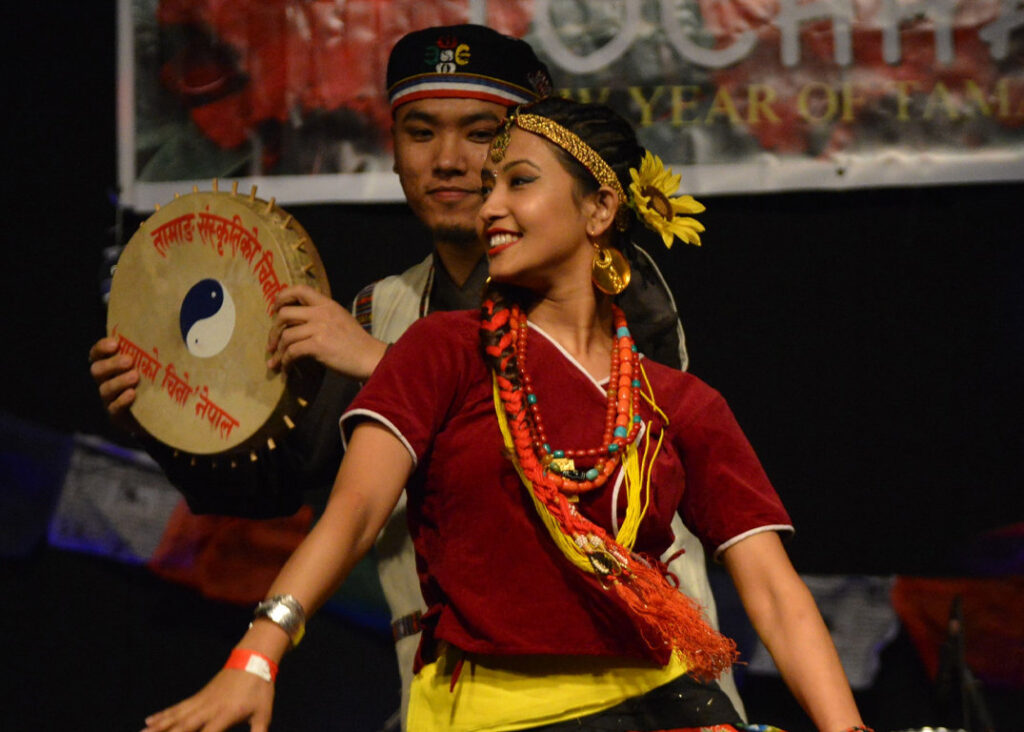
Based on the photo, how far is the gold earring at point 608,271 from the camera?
6.80ft

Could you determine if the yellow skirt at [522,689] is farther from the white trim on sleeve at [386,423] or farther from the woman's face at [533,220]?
the woman's face at [533,220]

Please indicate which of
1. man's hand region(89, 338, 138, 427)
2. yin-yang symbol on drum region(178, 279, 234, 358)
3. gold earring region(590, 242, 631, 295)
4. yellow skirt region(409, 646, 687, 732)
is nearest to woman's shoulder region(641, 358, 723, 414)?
gold earring region(590, 242, 631, 295)

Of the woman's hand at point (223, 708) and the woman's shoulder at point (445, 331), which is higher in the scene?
the woman's shoulder at point (445, 331)

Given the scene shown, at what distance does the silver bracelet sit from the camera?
153 cm

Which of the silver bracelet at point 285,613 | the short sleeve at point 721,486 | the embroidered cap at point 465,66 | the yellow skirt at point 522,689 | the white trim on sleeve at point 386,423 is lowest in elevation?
the yellow skirt at point 522,689

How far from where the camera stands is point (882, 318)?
3.25 meters

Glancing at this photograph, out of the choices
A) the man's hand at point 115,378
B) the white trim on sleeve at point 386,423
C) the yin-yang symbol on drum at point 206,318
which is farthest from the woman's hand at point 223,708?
the man's hand at point 115,378

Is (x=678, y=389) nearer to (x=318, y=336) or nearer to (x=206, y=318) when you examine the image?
(x=318, y=336)

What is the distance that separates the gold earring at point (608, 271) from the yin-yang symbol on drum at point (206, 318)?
0.92 meters

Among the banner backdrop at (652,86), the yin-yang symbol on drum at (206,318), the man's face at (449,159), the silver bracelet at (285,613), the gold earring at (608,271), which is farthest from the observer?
the banner backdrop at (652,86)

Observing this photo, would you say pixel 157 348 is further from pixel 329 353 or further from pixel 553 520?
pixel 553 520

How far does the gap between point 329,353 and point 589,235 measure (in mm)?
662

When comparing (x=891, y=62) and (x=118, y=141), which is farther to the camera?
(x=118, y=141)

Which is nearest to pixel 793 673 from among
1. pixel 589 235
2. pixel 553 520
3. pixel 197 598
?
pixel 553 520
